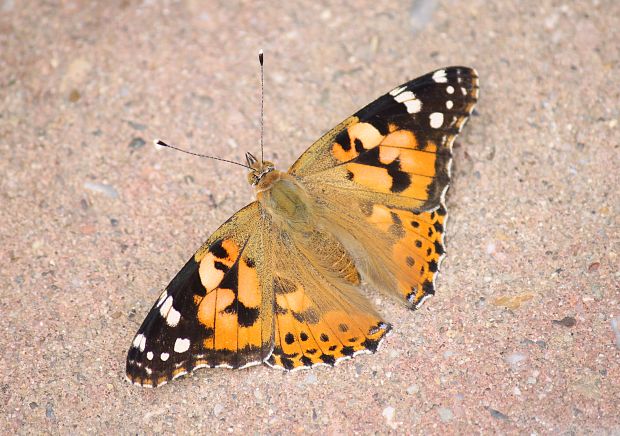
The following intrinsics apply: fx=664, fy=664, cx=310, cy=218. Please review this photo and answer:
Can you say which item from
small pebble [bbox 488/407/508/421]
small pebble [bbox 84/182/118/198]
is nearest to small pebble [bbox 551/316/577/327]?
small pebble [bbox 488/407/508/421]

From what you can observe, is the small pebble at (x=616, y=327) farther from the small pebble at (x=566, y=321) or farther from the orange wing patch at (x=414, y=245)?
the orange wing patch at (x=414, y=245)

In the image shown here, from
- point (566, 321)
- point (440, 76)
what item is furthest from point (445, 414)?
point (440, 76)

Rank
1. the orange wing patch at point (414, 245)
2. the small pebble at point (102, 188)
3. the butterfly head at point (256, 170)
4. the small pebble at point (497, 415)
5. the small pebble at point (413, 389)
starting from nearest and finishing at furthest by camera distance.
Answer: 1. the small pebble at point (497, 415)
2. the small pebble at point (413, 389)
3. the orange wing patch at point (414, 245)
4. the butterfly head at point (256, 170)
5. the small pebble at point (102, 188)

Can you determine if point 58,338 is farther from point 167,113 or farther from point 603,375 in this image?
point 603,375

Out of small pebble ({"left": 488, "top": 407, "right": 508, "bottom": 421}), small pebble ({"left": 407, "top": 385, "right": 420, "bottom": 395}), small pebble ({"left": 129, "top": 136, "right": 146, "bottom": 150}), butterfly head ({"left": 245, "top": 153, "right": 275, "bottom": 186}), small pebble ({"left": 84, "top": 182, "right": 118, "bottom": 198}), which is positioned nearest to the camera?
small pebble ({"left": 488, "top": 407, "right": 508, "bottom": 421})

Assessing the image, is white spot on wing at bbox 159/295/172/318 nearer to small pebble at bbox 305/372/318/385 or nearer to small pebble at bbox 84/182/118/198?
small pebble at bbox 305/372/318/385

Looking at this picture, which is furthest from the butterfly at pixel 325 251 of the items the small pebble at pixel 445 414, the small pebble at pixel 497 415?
the small pebble at pixel 497 415
